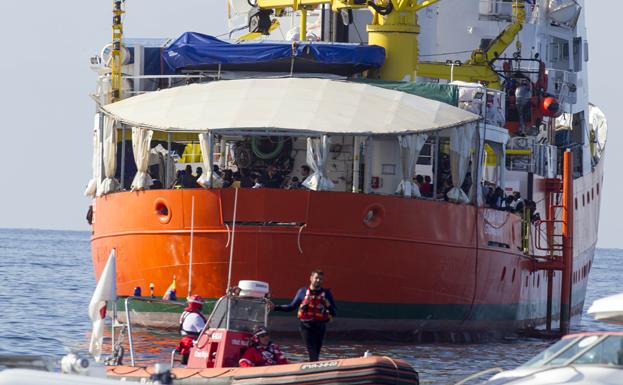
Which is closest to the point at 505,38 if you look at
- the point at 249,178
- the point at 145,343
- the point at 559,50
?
the point at 559,50

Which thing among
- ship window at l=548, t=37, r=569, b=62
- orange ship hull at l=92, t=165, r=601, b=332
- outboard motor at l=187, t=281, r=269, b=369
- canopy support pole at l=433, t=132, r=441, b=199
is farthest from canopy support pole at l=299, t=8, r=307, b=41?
outboard motor at l=187, t=281, r=269, b=369

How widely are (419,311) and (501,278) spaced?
3.63 meters

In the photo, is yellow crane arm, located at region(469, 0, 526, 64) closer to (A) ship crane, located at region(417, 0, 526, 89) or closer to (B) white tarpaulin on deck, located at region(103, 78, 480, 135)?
(A) ship crane, located at region(417, 0, 526, 89)

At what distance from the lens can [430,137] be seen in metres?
33.9

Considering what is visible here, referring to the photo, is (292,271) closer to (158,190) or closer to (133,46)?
(158,190)

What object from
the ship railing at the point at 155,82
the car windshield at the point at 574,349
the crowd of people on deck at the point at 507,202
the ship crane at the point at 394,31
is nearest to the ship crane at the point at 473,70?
the ship crane at the point at 394,31

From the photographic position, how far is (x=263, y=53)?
3441 cm

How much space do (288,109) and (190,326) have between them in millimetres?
7278

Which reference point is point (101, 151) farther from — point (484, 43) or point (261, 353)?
point (484, 43)

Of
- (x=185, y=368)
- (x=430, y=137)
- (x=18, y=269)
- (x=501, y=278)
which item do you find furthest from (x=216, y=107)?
(x=18, y=269)

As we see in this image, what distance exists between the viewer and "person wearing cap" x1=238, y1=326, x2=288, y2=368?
75.2 feet

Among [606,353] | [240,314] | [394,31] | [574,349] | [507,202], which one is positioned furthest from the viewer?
[507,202]

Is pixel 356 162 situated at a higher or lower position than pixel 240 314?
higher

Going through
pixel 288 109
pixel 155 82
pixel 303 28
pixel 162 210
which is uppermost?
pixel 303 28
